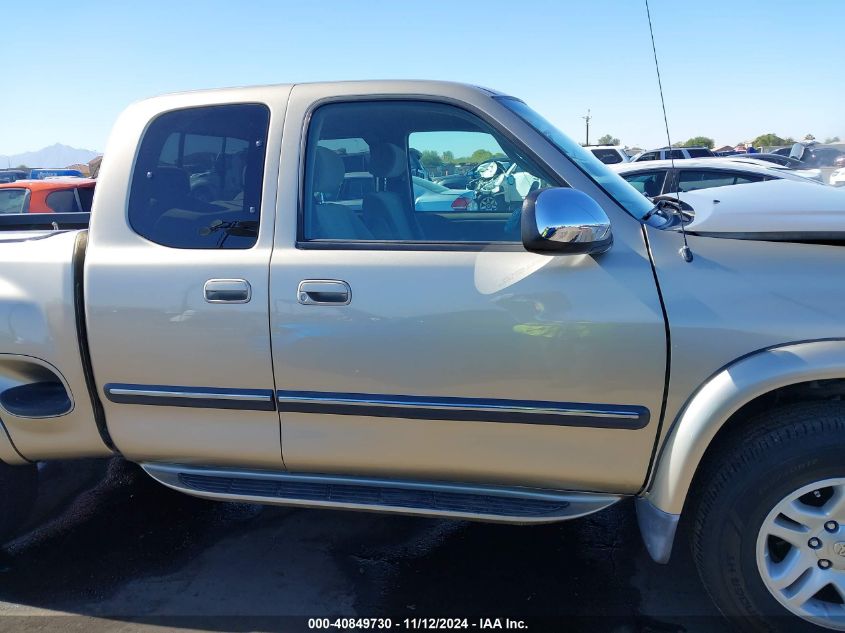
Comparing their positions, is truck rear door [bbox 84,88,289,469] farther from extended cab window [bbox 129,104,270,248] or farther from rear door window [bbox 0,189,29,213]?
rear door window [bbox 0,189,29,213]

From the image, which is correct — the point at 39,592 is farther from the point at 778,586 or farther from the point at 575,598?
the point at 778,586

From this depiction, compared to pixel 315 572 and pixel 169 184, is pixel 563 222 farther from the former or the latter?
pixel 315 572

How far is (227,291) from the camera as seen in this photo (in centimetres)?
233

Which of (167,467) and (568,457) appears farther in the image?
(167,467)

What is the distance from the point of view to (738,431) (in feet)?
7.07

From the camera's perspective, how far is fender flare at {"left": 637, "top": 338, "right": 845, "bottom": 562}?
1.95 meters

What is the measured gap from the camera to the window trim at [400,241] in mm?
2248

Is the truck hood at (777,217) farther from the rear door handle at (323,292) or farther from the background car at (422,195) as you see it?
the rear door handle at (323,292)

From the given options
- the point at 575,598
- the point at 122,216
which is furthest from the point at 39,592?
the point at 575,598

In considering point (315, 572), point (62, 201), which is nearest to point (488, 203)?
point (315, 572)

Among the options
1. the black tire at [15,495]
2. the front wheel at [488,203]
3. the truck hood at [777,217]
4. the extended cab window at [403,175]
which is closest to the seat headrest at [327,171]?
the extended cab window at [403,175]

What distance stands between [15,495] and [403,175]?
90.2 inches

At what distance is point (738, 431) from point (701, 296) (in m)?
0.50

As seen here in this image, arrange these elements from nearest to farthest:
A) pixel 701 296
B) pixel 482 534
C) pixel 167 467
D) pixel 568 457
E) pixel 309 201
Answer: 1. pixel 701 296
2. pixel 568 457
3. pixel 309 201
4. pixel 167 467
5. pixel 482 534
